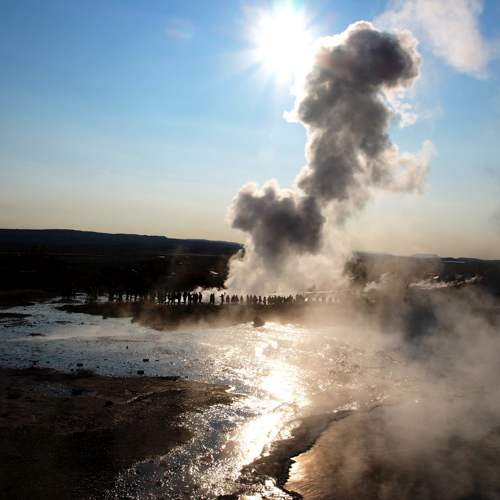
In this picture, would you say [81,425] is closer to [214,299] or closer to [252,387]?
[252,387]

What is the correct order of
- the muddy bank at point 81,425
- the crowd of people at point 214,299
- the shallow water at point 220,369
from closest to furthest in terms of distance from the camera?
1. the muddy bank at point 81,425
2. the shallow water at point 220,369
3. the crowd of people at point 214,299

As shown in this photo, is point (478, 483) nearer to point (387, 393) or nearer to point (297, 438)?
point (297, 438)

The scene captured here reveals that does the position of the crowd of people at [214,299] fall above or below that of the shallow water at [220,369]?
above

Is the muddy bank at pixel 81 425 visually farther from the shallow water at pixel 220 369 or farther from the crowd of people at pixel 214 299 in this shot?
the crowd of people at pixel 214 299

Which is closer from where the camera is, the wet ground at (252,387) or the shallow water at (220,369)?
the wet ground at (252,387)

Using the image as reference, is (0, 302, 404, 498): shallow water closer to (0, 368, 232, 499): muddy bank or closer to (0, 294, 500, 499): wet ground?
(0, 294, 500, 499): wet ground

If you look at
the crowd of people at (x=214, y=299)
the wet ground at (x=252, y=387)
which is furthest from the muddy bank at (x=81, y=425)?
the crowd of people at (x=214, y=299)

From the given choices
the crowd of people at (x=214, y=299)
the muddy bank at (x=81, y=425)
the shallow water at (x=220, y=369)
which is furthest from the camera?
the crowd of people at (x=214, y=299)

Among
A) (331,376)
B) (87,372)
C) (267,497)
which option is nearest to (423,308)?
(331,376)
